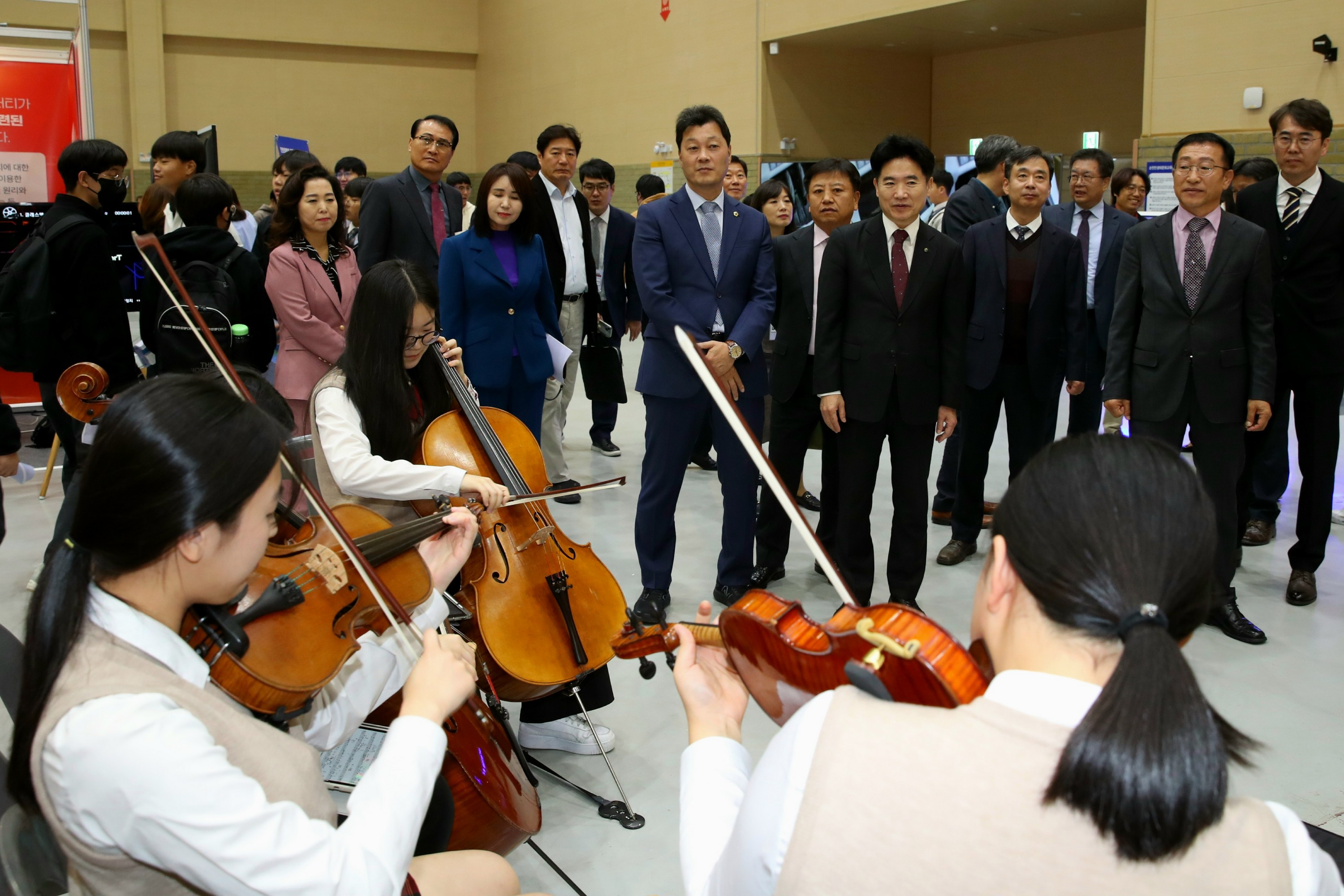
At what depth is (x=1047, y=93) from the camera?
1027 centimetres

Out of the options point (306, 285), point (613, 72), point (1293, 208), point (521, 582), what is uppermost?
point (613, 72)

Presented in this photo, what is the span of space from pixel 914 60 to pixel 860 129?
1108mm

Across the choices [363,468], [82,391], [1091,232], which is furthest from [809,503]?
[82,391]

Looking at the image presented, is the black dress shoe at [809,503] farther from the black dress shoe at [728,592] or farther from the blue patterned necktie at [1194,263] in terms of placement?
the blue patterned necktie at [1194,263]

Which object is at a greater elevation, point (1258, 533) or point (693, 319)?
point (693, 319)

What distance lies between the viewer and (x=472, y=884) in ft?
4.34

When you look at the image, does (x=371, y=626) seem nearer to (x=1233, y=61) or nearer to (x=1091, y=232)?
(x=1091, y=232)

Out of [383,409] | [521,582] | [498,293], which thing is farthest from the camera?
[498,293]

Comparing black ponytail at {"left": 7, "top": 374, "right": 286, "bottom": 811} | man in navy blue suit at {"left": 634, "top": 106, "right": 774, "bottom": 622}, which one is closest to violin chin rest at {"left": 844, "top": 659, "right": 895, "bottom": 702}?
black ponytail at {"left": 7, "top": 374, "right": 286, "bottom": 811}

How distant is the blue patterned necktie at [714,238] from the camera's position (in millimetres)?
3135

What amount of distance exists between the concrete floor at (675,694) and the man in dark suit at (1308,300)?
0.27 meters

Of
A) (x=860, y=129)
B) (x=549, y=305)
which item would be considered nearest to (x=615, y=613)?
(x=549, y=305)

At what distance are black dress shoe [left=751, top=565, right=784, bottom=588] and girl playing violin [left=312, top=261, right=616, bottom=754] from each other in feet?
3.85

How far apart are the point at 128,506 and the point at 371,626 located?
0.61 metres
